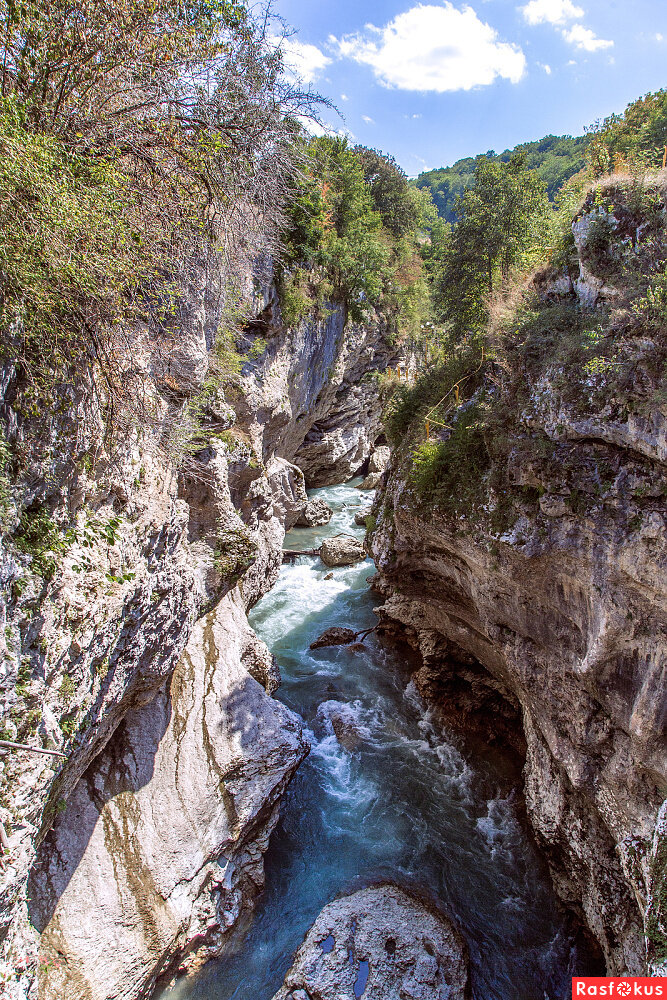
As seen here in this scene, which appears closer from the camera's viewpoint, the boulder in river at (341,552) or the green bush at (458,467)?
the green bush at (458,467)

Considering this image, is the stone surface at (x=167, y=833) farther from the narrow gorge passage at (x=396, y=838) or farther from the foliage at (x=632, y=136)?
the foliage at (x=632, y=136)

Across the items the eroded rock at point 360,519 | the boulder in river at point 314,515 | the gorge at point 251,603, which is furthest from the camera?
the eroded rock at point 360,519

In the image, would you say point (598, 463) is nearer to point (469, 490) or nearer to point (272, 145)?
point (469, 490)

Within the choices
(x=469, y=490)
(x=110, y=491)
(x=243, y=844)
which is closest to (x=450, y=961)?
(x=243, y=844)

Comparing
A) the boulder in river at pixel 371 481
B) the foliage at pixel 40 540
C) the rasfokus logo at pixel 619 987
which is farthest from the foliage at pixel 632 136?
the boulder in river at pixel 371 481

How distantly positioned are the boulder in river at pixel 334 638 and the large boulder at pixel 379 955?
6.60 m

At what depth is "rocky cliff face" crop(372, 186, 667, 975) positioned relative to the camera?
574 centimetres

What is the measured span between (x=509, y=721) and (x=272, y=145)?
1180 centimetres

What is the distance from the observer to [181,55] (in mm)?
5422

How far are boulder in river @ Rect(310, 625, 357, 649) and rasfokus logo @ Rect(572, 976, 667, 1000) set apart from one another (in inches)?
320

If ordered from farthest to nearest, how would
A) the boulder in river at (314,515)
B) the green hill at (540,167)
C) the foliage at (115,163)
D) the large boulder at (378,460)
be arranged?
the green hill at (540,167)
the large boulder at (378,460)
the boulder in river at (314,515)
the foliage at (115,163)

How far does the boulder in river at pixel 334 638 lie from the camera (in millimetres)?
13438

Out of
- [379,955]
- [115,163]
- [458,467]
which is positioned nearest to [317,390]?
[458,467]

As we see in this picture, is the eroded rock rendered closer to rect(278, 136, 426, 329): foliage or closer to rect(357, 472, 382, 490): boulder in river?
rect(357, 472, 382, 490): boulder in river
